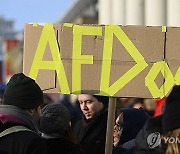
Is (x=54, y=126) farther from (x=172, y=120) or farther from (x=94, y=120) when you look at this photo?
(x=172, y=120)

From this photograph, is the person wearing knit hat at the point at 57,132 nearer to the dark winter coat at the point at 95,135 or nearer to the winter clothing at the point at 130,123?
the winter clothing at the point at 130,123

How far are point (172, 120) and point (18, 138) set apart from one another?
130 cm

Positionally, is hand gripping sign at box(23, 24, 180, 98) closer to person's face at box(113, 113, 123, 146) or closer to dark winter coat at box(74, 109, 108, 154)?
person's face at box(113, 113, 123, 146)

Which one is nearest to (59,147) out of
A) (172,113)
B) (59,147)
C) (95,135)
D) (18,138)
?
(59,147)

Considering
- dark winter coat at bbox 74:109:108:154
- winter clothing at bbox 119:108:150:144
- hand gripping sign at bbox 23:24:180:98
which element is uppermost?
hand gripping sign at bbox 23:24:180:98

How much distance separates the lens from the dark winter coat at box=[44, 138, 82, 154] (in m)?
4.61

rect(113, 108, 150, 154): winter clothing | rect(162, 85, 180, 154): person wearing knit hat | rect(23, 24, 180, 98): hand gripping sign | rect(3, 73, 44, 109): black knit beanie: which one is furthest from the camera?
rect(113, 108, 150, 154): winter clothing

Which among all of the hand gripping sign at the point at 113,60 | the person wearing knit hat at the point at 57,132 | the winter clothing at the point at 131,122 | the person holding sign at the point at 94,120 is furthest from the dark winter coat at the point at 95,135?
the hand gripping sign at the point at 113,60

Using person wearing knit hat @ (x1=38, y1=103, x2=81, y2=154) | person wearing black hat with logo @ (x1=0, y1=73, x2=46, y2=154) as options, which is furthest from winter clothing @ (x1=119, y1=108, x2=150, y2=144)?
person wearing black hat with logo @ (x1=0, y1=73, x2=46, y2=154)

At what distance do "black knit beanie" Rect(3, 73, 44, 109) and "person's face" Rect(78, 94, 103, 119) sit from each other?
1.32 meters

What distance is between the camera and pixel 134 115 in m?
5.21

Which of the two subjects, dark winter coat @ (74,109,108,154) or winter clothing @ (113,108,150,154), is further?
dark winter coat @ (74,109,108,154)

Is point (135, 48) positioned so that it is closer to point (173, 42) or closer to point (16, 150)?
point (173, 42)

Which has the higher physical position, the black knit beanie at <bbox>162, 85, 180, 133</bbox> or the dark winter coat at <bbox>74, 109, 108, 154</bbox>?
the black knit beanie at <bbox>162, 85, 180, 133</bbox>
